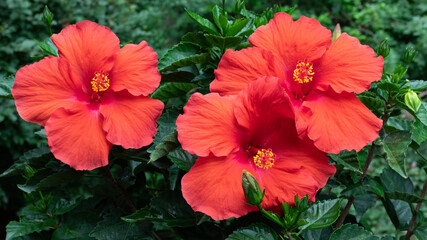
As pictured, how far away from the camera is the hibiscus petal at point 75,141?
0.89 m

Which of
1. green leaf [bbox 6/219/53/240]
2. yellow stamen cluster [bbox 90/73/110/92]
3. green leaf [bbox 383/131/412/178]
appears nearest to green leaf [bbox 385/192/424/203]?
green leaf [bbox 383/131/412/178]

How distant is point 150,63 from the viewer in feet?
3.25

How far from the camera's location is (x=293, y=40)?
3.22 feet

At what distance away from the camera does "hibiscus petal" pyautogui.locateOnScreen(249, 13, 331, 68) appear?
0.97 m

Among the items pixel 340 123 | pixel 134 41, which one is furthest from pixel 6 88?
pixel 134 41

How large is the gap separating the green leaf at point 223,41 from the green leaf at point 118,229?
0.54 m

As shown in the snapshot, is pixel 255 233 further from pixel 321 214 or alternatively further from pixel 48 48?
pixel 48 48

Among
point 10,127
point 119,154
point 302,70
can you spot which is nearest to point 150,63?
point 119,154

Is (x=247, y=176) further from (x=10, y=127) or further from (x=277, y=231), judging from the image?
(x=10, y=127)

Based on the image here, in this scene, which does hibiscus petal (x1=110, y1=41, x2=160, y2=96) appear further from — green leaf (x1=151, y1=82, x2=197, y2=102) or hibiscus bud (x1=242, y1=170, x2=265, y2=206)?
hibiscus bud (x1=242, y1=170, x2=265, y2=206)

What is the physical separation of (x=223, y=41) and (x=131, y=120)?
0.93 feet

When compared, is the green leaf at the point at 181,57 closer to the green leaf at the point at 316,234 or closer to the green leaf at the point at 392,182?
the green leaf at the point at 316,234

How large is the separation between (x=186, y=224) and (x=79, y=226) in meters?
0.40

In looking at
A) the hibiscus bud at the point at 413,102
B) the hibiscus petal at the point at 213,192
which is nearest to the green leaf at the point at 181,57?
the hibiscus petal at the point at 213,192
